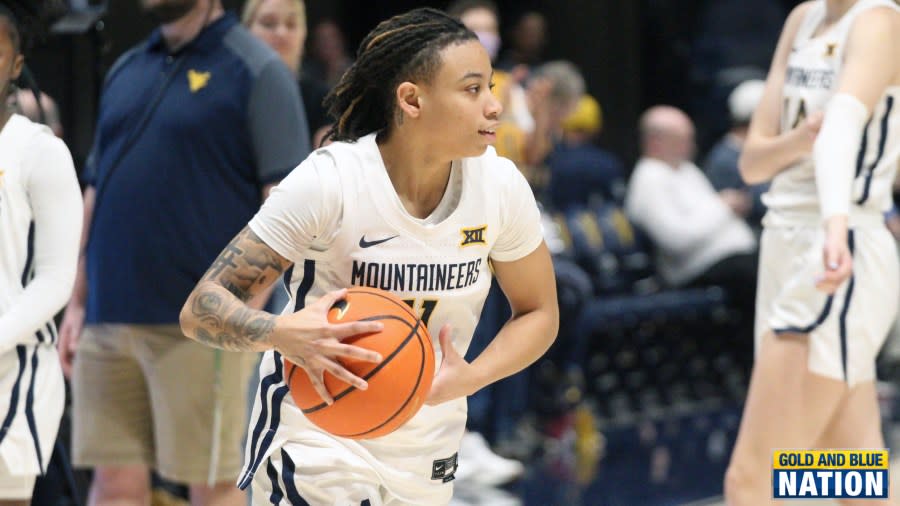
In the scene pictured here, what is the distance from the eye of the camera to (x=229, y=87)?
4055mm

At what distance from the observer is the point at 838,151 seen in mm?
3463

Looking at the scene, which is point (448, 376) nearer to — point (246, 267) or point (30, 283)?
point (246, 267)

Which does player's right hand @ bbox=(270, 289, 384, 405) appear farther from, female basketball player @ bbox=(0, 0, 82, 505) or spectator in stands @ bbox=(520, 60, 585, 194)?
spectator in stands @ bbox=(520, 60, 585, 194)

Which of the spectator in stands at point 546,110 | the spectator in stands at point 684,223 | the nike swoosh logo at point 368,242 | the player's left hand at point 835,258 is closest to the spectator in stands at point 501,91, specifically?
the spectator in stands at point 546,110

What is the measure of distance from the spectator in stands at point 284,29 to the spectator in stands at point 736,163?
12.2 ft

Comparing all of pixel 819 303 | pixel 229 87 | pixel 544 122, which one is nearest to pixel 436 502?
pixel 819 303

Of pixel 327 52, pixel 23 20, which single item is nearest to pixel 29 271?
pixel 23 20

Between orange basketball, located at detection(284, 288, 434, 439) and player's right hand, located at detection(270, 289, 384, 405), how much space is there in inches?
0.9

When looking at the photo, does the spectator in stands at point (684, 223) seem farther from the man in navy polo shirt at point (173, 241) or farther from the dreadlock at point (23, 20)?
Answer: the dreadlock at point (23, 20)

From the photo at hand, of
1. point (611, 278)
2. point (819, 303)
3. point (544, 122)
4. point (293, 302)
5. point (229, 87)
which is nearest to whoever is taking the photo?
point (293, 302)

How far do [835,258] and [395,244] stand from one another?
1.18 m

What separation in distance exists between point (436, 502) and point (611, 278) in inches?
187

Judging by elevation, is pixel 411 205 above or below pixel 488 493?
above

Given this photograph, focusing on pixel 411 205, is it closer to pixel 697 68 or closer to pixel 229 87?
pixel 229 87
